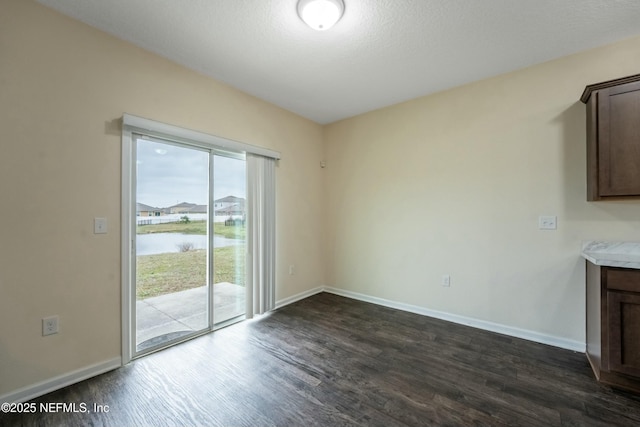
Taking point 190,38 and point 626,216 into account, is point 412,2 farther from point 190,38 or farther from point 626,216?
point 626,216

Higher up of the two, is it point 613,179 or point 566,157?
point 566,157

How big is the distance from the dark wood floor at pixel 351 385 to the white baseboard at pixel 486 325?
0.34 feet

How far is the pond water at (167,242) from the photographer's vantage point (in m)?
2.41

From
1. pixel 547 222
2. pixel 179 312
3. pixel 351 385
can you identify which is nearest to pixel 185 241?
pixel 179 312

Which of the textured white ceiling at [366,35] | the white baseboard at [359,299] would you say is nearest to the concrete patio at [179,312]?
the white baseboard at [359,299]

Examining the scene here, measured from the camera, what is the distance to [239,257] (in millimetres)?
3186

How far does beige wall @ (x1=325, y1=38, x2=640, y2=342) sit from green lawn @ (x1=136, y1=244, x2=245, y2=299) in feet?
5.75

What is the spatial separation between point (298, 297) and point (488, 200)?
109 inches

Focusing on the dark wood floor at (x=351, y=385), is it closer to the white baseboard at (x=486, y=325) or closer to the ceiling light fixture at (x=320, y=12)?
the white baseboard at (x=486, y=325)

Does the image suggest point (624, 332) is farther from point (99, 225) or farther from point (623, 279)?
point (99, 225)

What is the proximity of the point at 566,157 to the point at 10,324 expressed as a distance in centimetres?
467

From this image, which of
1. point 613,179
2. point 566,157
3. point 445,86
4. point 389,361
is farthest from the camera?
point 445,86

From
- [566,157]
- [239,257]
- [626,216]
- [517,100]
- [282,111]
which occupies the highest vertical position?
[282,111]

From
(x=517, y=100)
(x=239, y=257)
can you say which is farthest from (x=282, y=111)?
(x=517, y=100)
